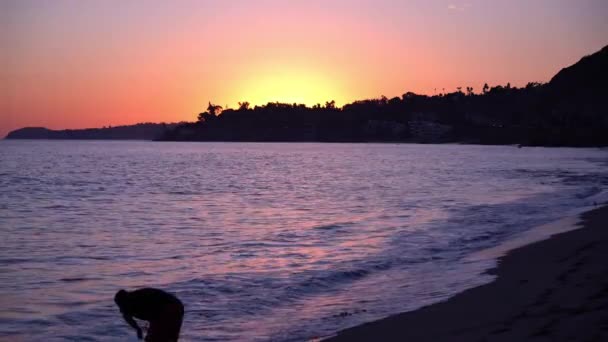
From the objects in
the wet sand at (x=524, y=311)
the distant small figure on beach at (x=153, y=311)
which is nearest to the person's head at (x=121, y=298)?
the distant small figure on beach at (x=153, y=311)

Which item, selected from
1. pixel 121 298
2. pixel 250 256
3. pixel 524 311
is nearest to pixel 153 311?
pixel 121 298

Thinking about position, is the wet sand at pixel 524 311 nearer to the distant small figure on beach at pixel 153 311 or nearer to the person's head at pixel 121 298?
the distant small figure on beach at pixel 153 311

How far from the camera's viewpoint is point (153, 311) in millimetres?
6664

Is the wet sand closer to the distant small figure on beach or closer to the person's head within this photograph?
the distant small figure on beach

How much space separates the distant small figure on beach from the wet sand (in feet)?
8.37

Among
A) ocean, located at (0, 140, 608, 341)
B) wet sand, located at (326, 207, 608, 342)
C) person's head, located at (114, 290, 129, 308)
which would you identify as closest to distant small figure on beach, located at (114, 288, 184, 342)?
person's head, located at (114, 290, 129, 308)

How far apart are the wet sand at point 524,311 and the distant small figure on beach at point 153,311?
2.55 m

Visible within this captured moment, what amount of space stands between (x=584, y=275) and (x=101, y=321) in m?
7.86

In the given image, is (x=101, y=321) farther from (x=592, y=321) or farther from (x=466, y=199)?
(x=466, y=199)

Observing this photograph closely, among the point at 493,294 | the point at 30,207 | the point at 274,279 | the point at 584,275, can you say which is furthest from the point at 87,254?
the point at 30,207

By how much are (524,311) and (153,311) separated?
4862mm

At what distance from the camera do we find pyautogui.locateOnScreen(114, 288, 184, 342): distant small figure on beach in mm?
6500

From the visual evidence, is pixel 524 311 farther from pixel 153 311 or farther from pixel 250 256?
Result: pixel 250 256

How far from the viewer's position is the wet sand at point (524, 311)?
280 inches
